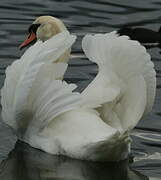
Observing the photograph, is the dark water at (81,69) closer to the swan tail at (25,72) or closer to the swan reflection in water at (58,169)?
the swan reflection in water at (58,169)

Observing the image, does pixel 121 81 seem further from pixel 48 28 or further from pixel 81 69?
pixel 81 69

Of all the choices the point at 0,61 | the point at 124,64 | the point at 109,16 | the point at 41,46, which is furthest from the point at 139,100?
the point at 109,16

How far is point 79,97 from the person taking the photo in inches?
396

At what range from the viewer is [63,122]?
10.3m

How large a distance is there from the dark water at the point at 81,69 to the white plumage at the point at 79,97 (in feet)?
0.46

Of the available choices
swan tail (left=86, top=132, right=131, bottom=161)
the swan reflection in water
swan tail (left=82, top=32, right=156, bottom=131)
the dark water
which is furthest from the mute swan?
swan tail (left=86, top=132, right=131, bottom=161)

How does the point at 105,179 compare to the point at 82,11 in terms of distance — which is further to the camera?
the point at 82,11

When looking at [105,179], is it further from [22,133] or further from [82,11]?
[82,11]

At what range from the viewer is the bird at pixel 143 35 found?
15.3 m

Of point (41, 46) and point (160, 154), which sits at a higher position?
point (41, 46)

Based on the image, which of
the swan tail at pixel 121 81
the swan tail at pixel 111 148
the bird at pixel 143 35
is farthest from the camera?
the bird at pixel 143 35

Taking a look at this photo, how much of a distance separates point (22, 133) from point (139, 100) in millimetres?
1190

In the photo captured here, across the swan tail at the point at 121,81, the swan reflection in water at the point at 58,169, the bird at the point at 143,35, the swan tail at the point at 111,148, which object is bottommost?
the bird at the point at 143,35

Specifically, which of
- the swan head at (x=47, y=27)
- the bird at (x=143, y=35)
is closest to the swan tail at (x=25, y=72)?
the swan head at (x=47, y=27)
